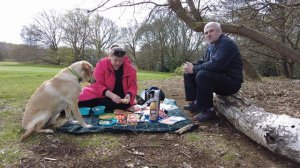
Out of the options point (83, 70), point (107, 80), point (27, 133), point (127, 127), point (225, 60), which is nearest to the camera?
point (27, 133)

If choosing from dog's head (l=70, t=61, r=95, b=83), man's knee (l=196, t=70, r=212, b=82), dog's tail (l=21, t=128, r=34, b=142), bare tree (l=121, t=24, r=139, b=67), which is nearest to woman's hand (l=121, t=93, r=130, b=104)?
dog's head (l=70, t=61, r=95, b=83)

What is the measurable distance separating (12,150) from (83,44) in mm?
37038

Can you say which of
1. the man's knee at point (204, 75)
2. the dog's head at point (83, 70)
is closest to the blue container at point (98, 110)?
the dog's head at point (83, 70)

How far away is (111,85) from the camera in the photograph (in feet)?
17.4

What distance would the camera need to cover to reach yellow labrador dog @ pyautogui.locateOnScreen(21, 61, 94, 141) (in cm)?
414

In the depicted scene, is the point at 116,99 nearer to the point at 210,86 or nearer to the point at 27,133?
the point at 27,133

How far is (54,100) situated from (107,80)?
1.23 metres

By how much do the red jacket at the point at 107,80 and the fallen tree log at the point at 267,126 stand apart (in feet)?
6.18

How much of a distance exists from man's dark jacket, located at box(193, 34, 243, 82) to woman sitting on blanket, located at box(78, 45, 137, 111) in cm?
144

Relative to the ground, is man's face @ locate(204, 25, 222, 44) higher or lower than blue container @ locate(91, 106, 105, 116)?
higher

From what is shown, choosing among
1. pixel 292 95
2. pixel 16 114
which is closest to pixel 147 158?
pixel 16 114

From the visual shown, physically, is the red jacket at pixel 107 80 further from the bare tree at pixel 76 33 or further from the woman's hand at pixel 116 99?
the bare tree at pixel 76 33

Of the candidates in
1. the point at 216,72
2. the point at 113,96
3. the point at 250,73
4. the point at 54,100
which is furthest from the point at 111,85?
the point at 250,73

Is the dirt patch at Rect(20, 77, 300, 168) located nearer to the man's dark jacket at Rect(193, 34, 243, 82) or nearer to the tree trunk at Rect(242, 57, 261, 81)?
the man's dark jacket at Rect(193, 34, 243, 82)
